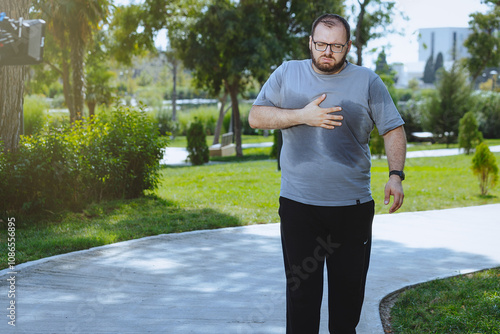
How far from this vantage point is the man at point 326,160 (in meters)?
2.95

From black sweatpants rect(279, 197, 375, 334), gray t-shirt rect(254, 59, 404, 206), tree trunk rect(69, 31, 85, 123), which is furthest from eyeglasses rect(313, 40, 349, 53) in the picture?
tree trunk rect(69, 31, 85, 123)

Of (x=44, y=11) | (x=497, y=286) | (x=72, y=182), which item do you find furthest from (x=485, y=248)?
(x=44, y=11)

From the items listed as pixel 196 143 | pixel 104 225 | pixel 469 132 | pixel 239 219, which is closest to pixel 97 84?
pixel 196 143

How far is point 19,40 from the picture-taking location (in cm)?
331

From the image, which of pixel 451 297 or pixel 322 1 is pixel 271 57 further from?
pixel 451 297

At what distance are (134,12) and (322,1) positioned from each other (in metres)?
8.00

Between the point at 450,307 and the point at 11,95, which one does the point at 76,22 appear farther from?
the point at 450,307

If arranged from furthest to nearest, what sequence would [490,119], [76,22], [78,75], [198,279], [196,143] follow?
[490,119] < [196,143] < [78,75] < [76,22] < [198,279]

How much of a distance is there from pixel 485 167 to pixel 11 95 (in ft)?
27.0

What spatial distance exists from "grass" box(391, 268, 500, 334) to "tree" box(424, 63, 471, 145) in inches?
1033

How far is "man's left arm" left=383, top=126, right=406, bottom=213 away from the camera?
3.03m

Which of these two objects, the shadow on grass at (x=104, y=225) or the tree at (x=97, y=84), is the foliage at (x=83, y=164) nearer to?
the shadow on grass at (x=104, y=225)

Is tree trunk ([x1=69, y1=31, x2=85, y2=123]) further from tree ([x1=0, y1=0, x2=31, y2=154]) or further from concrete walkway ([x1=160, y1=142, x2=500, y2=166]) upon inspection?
tree ([x1=0, y1=0, x2=31, y2=154])

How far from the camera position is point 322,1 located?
2448 cm
